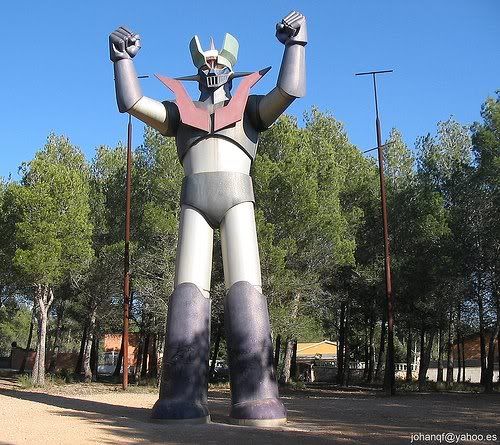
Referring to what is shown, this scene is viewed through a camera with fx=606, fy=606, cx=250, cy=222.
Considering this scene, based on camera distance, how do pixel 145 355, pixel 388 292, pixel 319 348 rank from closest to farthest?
pixel 388 292 → pixel 145 355 → pixel 319 348

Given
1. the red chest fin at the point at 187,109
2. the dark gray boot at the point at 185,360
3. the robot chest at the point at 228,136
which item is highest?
the red chest fin at the point at 187,109

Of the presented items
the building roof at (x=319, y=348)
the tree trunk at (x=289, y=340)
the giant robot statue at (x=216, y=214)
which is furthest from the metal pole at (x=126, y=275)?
the building roof at (x=319, y=348)

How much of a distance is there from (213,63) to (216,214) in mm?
2752

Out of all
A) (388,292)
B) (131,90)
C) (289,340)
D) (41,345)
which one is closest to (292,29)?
(131,90)

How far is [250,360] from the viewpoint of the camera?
366 inches

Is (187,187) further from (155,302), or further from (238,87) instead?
(155,302)

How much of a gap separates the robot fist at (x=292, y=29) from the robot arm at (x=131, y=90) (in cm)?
221

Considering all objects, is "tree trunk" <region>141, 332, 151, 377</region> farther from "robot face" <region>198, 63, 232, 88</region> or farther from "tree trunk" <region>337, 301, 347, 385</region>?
"robot face" <region>198, 63, 232, 88</region>

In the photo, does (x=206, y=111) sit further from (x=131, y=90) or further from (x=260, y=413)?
(x=260, y=413)

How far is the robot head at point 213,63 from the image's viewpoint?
10594 millimetres

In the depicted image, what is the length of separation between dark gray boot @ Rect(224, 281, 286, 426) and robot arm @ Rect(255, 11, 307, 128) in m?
3.09

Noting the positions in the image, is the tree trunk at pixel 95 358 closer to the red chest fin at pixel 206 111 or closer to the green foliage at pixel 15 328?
the green foliage at pixel 15 328

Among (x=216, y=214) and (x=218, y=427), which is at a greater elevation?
(x=216, y=214)

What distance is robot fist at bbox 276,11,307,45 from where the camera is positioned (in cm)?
983
